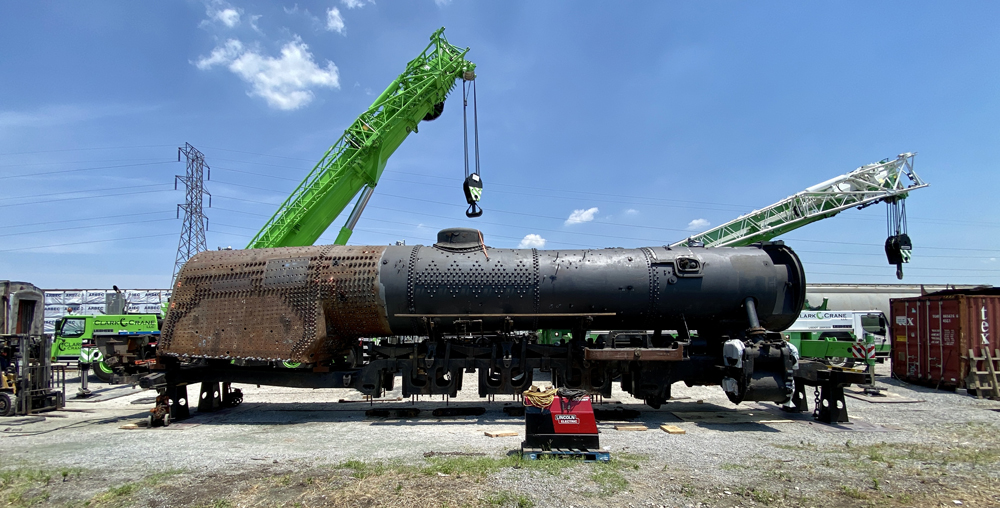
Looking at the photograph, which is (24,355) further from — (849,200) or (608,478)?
(849,200)

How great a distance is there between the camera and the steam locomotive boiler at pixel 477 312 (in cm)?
797

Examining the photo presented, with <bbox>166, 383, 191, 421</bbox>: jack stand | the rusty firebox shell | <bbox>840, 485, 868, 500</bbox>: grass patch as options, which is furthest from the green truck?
<bbox>840, 485, 868, 500</bbox>: grass patch

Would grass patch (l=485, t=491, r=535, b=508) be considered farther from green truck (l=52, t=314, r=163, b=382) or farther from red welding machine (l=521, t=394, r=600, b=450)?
green truck (l=52, t=314, r=163, b=382)

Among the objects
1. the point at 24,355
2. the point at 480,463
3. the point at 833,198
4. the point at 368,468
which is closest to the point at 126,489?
the point at 368,468

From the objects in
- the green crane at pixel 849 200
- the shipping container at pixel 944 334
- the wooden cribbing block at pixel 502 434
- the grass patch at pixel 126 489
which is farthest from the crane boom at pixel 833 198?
the grass patch at pixel 126 489

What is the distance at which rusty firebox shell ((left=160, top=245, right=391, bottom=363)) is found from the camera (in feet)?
26.0

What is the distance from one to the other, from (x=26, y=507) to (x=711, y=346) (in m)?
8.82

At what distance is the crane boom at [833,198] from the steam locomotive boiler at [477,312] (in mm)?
11327

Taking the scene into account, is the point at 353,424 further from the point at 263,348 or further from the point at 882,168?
the point at 882,168

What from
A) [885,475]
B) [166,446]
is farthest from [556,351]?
[166,446]

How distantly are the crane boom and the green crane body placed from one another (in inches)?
435

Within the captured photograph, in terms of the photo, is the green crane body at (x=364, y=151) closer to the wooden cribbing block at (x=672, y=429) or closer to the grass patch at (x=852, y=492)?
the wooden cribbing block at (x=672, y=429)

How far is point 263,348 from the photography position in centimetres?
793

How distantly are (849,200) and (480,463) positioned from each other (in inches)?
776
